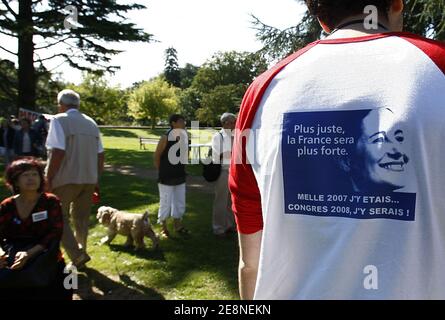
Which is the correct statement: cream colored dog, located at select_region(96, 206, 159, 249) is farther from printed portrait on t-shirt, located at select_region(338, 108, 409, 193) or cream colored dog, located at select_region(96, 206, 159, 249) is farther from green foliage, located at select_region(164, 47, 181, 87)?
green foliage, located at select_region(164, 47, 181, 87)

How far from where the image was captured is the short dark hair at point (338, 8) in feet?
3.51

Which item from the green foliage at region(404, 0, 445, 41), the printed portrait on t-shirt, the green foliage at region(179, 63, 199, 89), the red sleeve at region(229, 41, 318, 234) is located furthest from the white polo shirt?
the green foliage at region(179, 63, 199, 89)

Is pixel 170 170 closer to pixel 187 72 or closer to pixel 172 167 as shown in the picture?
pixel 172 167

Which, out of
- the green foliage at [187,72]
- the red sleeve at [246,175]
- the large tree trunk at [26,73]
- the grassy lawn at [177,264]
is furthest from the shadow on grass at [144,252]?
the green foliage at [187,72]

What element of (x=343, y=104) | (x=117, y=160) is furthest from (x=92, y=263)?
(x=117, y=160)

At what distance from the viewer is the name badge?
12.8 ft

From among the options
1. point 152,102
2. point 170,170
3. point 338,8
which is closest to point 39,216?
point 170,170

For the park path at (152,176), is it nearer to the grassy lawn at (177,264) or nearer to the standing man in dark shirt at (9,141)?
the grassy lawn at (177,264)

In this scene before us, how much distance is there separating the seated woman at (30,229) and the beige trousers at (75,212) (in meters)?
0.84

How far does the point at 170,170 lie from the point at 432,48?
5633 mm

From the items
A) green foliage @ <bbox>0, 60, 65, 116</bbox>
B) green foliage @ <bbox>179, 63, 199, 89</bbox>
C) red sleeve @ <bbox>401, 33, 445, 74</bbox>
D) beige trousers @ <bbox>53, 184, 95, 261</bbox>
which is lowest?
beige trousers @ <bbox>53, 184, 95, 261</bbox>

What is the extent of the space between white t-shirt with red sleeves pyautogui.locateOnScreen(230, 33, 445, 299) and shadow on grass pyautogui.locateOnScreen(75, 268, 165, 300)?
375 cm

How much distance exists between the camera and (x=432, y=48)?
3.01 ft

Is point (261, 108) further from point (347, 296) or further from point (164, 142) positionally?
point (164, 142)
